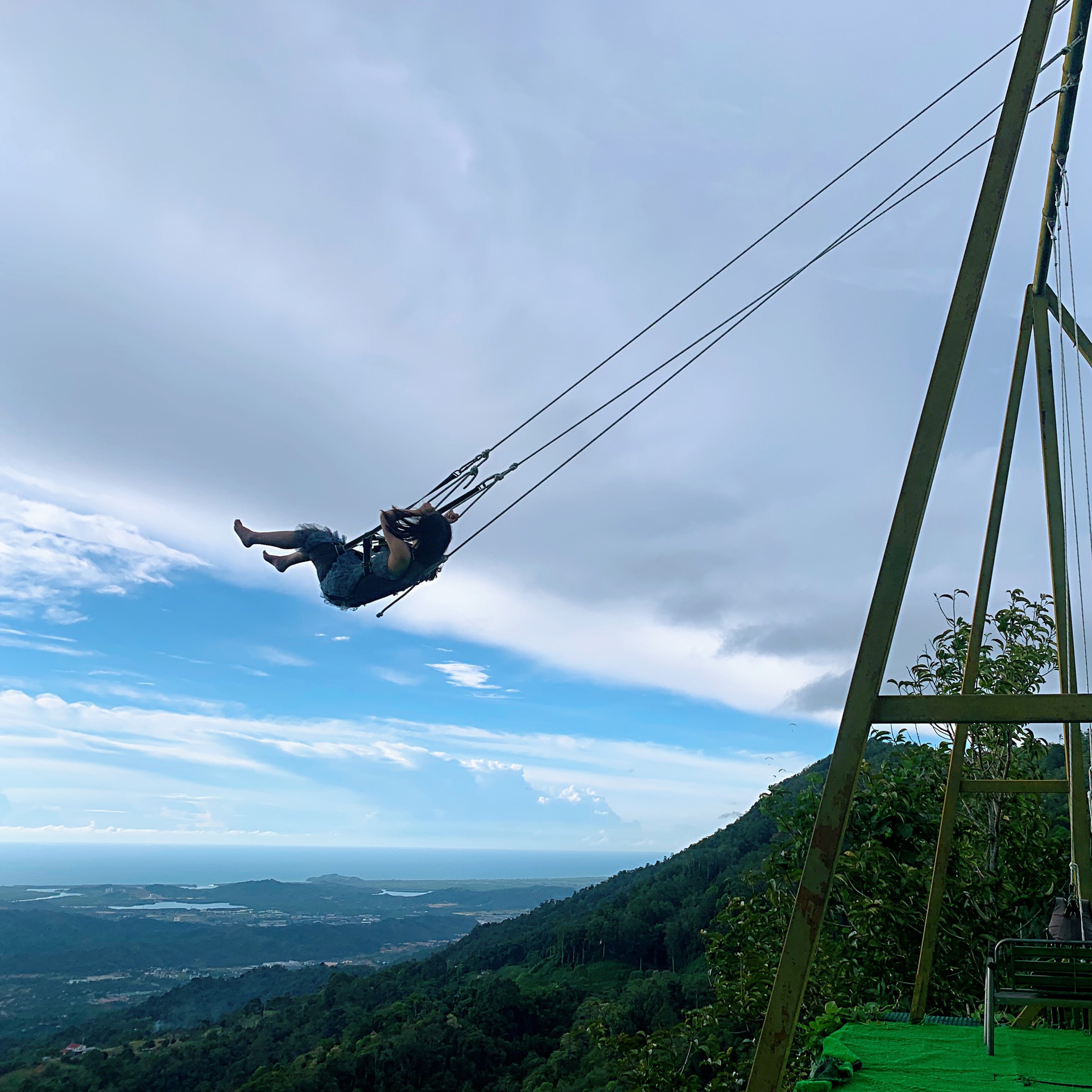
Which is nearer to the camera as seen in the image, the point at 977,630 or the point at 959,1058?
the point at 959,1058

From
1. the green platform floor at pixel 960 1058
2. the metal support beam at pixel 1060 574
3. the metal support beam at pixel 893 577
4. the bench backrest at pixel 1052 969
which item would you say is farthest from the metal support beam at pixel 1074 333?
the green platform floor at pixel 960 1058

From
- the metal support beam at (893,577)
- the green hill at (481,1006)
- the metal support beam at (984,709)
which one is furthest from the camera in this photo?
the green hill at (481,1006)

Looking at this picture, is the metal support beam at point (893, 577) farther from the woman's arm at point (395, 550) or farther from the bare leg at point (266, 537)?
the bare leg at point (266, 537)

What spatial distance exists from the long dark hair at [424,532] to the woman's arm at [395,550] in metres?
0.03

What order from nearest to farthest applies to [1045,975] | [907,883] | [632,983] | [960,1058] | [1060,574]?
[1045,975], [960,1058], [1060,574], [907,883], [632,983]

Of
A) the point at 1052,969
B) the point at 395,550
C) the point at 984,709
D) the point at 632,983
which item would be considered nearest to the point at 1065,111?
the point at 984,709

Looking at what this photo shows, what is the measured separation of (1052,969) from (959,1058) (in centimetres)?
83

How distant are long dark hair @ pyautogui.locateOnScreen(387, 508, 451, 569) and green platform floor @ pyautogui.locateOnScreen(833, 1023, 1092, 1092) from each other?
4377 mm

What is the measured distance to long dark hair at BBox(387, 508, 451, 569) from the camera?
20.9 feet

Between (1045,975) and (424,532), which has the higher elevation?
(424,532)

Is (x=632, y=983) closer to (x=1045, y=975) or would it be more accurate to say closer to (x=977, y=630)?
(x=977, y=630)

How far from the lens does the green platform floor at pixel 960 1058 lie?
3904 mm

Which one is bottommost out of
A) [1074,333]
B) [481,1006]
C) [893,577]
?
[481,1006]

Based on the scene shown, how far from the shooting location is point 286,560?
22.7 feet
